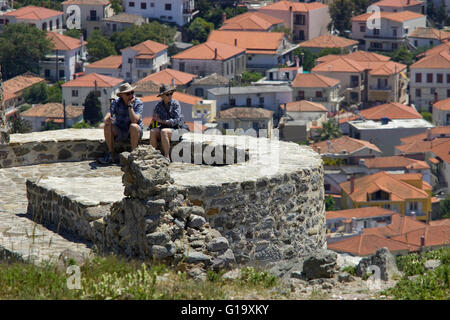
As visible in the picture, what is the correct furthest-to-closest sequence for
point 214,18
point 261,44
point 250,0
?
point 250,0
point 214,18
point 261,44

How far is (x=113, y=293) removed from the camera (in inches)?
254

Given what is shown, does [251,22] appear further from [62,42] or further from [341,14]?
[62,42]

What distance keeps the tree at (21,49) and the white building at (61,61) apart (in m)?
0.63

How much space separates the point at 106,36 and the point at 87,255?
8082 cm

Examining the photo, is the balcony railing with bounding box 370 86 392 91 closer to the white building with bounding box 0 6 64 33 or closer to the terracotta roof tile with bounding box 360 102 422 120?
the terracotta roof tile with bounding box 360 102 422 120

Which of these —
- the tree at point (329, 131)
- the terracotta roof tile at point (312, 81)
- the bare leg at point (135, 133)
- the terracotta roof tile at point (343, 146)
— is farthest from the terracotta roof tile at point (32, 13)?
the bare leg at point (135, 133)

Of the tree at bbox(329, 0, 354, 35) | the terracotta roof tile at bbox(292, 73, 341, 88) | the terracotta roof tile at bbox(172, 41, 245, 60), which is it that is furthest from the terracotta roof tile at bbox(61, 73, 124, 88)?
the tree at bbox(329, 0, 354, 35)

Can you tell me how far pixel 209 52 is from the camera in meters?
76.1

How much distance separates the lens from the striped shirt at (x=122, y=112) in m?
10.5

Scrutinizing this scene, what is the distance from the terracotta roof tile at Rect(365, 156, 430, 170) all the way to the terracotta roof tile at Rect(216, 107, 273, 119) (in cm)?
938

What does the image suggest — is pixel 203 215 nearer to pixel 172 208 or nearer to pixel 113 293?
pixel 172 208

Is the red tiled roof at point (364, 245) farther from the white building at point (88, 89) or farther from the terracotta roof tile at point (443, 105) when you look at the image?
the white building at point (88, 89)

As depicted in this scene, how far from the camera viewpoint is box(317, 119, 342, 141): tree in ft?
198

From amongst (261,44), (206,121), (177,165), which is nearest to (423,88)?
(261,44)
